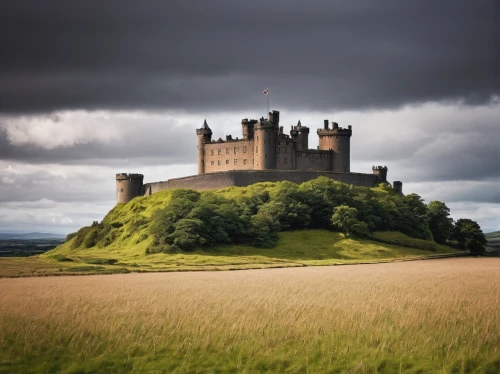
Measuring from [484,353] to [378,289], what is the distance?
13679 millimetres

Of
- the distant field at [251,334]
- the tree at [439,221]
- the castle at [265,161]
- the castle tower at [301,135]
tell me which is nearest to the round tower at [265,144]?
the castle at [265,161]

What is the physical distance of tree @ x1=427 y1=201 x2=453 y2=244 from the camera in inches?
4237

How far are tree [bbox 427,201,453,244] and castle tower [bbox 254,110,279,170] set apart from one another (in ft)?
88.1

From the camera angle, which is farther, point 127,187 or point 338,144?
point 127,187

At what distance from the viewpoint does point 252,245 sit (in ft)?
273

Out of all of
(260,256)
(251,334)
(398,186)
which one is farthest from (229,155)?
(251,334)

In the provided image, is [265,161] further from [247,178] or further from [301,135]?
[301,135]

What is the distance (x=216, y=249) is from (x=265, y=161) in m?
31.5

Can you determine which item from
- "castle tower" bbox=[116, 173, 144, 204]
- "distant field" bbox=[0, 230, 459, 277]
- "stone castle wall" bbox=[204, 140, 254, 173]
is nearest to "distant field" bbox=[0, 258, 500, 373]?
"distant field" bbox=[0, 230, 459, 277]

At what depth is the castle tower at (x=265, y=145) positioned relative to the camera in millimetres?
108188

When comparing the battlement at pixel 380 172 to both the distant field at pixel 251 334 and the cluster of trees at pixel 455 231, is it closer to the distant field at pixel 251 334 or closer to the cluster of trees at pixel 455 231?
the cluster of trees at pixel 455 231

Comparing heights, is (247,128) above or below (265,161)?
above

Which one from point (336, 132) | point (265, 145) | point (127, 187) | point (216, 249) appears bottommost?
point (216, 249)

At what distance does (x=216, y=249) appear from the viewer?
79750mm
